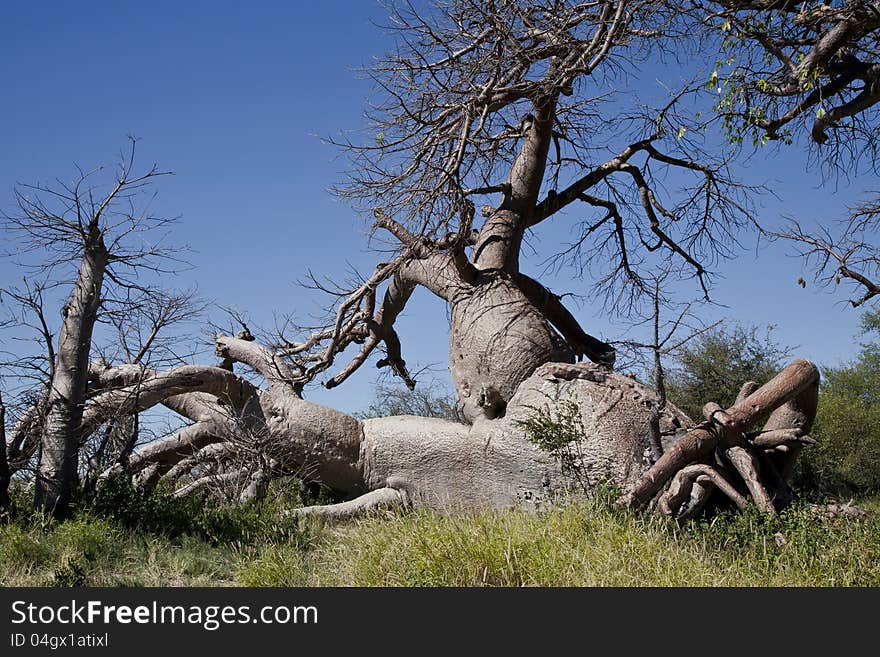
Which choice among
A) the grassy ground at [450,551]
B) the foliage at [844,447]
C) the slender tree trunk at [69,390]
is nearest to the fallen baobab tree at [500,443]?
the slender tree trunk at [69,390]

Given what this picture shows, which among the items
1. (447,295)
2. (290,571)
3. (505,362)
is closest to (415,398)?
(447,295)

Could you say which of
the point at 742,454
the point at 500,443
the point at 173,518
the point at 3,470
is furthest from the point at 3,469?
the point at 742,454

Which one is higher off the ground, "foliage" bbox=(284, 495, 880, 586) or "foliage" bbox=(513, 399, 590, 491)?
"foliage" bbox=(513, 399, 590, 491)

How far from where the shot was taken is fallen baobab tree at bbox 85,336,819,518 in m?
7.46

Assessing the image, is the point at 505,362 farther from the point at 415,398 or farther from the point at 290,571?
the point at 415,398

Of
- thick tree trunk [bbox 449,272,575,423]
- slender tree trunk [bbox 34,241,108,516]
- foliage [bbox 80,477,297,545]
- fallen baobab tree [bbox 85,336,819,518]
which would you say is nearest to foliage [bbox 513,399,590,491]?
fallen baobab tree [bbox 85,336,819,518]

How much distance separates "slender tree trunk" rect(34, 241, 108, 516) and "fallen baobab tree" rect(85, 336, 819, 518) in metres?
0.39

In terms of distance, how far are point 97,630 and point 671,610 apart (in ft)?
11.8

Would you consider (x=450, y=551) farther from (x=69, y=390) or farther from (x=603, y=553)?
(x=69, y=390)

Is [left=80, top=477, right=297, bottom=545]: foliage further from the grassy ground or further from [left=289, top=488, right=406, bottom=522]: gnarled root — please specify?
[left=289, top=488, right=406, bottom=522]: gnarled root

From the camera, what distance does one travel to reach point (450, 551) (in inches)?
221

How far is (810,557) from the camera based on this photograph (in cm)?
579

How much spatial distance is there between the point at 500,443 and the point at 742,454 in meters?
2.39

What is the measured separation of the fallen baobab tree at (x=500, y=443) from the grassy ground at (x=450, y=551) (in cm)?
59
